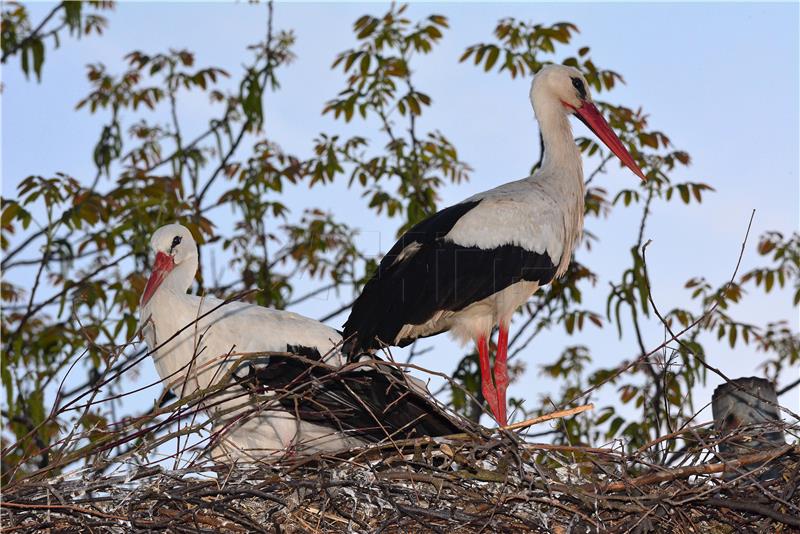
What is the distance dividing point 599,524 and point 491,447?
1.35 ft

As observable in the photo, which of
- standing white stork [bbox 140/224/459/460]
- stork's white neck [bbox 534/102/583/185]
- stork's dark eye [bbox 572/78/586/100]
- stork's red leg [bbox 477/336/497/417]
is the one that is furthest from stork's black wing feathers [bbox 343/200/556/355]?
stork's dark eye [bbox 572/78/586/100]

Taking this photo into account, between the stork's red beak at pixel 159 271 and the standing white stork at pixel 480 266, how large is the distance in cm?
90

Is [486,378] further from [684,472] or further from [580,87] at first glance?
[684,472]

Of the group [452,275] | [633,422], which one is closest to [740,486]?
[452,275]

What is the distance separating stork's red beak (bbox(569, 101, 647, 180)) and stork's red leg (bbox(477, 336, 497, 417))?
50.9 inches

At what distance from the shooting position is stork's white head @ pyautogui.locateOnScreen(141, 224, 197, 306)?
221 inches

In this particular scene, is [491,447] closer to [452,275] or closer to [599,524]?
[599,524]

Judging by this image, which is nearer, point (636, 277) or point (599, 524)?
point (599, 524)

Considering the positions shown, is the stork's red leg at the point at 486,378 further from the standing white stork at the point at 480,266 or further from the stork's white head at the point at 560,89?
the stork's white head at the point at 560,89

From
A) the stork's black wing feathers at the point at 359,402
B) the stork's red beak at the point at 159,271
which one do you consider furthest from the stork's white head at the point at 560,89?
the stork's black wing feathers at the point at 359,402

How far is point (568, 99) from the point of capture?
6480 mm

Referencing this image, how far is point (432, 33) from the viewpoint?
746 cm

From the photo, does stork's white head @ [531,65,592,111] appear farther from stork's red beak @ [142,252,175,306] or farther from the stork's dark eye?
stork's red beak @ [142,252,175,306]

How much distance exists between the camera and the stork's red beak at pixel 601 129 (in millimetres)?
6398
